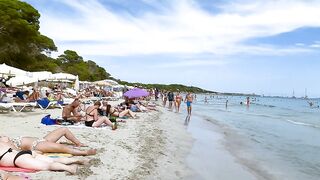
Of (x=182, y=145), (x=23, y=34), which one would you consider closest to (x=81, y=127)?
(x=182, y=145)

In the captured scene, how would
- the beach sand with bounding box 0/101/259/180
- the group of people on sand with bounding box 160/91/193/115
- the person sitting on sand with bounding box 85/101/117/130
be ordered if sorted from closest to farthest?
the beach sand with bounding box 0/101/259/180 < the person sitting on sand with bounding box 85/101/117/130 < the group of people on sand with bounding box 160/91/193/115

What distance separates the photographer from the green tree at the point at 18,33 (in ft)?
114

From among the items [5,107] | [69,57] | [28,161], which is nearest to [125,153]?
[28,161]

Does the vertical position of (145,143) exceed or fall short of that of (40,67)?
it falls short

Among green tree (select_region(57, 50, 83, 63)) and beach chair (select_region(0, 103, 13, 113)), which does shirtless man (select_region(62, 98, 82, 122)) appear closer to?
beach chair (select_region(0, 103, 13, 113))

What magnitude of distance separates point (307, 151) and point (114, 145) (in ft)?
22.9

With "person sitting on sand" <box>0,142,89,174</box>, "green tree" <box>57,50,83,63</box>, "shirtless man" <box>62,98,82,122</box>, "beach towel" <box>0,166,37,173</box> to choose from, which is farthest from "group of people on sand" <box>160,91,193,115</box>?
"green tree" <box>57,50,83,63</box>

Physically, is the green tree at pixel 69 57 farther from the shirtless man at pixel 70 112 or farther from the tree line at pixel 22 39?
the shirtless man at pixel 70 112

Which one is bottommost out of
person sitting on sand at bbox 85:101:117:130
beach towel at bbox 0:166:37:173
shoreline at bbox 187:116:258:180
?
shoreline at bbox 187:116:258:180

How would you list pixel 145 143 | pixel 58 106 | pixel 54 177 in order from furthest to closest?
pixel 58 106 < pixel 145 143 < pixel 54 177

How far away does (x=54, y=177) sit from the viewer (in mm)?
5305

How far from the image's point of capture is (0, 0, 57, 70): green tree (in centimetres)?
3469

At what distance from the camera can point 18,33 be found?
36250 mm

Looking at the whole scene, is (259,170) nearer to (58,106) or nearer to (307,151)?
(307,151)
